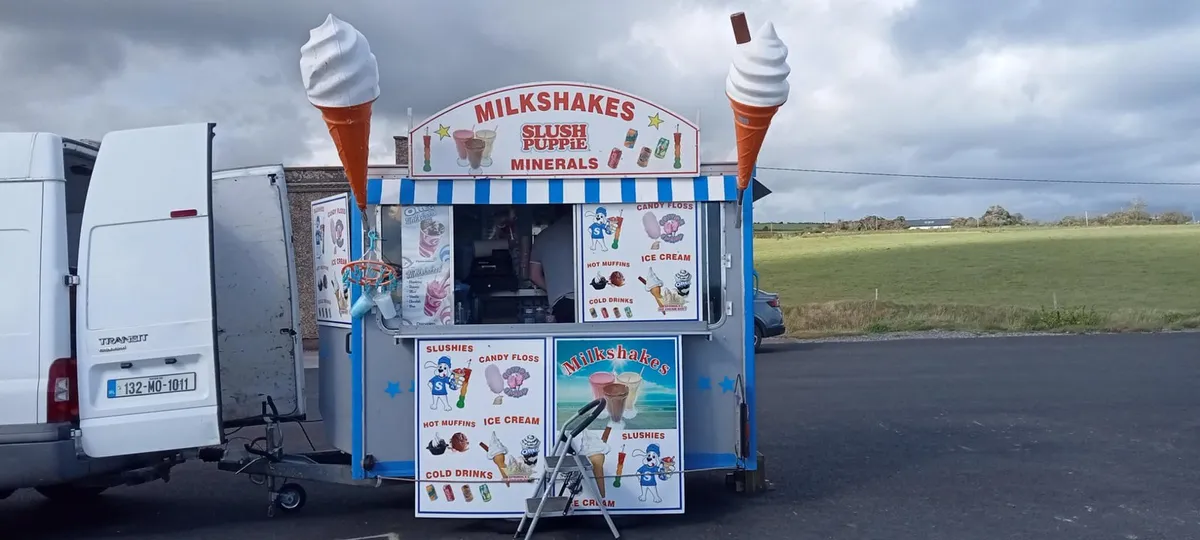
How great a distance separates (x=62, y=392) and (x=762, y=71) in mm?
4638

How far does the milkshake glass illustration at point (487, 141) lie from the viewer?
667 centimetres

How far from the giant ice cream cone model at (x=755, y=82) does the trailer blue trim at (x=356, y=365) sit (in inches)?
99.5

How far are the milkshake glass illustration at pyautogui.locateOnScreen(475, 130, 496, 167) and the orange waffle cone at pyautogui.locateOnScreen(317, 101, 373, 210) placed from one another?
0.75 metres

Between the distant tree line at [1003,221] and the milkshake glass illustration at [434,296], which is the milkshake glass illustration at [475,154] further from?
the distant tree line at [1003,221]

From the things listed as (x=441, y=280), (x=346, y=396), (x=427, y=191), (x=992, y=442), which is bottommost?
(x=992, y=442)

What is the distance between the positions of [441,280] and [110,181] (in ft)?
6.97

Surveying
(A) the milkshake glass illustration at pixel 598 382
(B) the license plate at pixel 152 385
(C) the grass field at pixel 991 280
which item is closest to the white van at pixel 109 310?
(B) the license plate at pixel 152 385

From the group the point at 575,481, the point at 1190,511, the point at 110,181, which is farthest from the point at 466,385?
the point at 1190,511

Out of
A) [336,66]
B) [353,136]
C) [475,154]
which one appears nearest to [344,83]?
[336,66]

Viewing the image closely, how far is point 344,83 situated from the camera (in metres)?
5.95

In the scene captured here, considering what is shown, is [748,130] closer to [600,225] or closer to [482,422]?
[600,225]

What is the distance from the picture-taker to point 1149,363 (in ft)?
52.6

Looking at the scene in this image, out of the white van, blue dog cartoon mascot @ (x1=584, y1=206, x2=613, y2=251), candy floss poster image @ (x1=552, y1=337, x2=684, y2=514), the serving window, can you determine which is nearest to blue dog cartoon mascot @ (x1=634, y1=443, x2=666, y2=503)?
candy floss poster image @ (x1=552, y1=337, x2=684, y2=514)

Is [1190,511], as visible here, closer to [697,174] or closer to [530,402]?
[697,174]
